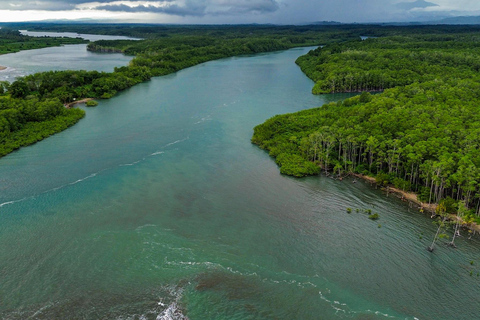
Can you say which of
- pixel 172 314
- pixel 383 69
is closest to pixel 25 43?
pixel 383 69

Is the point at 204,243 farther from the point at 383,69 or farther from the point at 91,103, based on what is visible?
the point at 383,69

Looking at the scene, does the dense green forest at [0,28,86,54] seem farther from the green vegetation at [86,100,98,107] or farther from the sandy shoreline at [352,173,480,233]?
the sandy shoreline at [352,173,480,233]

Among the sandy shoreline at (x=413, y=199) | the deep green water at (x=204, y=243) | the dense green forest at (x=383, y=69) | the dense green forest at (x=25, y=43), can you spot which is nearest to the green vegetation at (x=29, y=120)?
the deep green water at (x=204, y=243)

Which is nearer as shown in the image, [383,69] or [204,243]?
[204,243]

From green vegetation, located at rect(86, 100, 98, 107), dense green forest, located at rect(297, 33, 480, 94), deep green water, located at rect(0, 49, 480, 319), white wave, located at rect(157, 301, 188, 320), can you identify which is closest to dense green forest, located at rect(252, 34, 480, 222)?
deep green water, located at rect(0, 49, 480, 319)

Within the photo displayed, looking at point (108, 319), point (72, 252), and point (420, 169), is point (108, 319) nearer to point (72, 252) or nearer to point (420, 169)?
point (72, 252)

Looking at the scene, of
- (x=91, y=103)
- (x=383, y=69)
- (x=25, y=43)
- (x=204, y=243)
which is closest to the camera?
(x=204, y=243)

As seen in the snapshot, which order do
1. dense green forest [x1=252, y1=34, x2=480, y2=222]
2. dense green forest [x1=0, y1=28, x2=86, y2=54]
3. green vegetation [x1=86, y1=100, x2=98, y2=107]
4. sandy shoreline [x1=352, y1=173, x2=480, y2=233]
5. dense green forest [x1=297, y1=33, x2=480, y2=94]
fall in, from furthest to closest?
dense green forest [x1=0, y1=28, x2=86, y2=54]
dense green forest [x1=297, y1=33, x2=480, y2=94]
green vegetation [x1=86, y1=100, x2=98, y2=107]
dense green forest [x1=252, y1=34, x2=480, y2=222]
sandy shoreline [x1=352, y1=173, x2=480, y2=233]

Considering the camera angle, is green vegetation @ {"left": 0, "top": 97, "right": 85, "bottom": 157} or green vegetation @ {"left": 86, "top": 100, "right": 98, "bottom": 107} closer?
green vegetation @ {"left": 0, "top": 97, "right": 85, "bottom": 157}

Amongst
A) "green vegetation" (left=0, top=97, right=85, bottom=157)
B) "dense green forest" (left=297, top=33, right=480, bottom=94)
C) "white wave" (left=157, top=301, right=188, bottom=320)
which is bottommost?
"white wave" (left=157, top=301, right=188, bottom=320)
